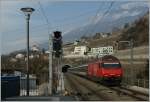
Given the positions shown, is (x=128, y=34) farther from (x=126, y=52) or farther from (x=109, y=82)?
(x=109, y=82)

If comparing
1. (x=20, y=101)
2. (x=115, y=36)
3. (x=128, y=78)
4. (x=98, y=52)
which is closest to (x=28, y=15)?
(x=20, y=101)

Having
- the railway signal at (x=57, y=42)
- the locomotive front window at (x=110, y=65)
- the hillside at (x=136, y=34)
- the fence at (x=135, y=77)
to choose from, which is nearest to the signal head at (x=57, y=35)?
the railway signal at (x=57, y=42)

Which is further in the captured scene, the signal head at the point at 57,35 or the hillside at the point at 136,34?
the hillside at the point at 136,34

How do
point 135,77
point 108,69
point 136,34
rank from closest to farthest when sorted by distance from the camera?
1. point 108,69
2. point 135,77
3. point 136,34

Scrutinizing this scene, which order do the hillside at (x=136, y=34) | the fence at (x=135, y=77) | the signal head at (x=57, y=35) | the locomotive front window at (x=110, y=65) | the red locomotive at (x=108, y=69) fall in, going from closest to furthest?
the signal head at (x=57, y=35)
the fence at (x=135, y=77)
the red locomotive at (x=108, y=69)
the locomotive front window at (x=110, y=65)
the hillside at (x=136, y=34)

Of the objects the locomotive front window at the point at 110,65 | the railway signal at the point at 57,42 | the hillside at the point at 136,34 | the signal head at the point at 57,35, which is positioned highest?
the hillside at the point at 136,34

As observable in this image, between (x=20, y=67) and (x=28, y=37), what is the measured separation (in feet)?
77.9

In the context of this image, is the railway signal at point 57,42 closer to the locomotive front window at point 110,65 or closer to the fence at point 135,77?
the fence at point 135,77

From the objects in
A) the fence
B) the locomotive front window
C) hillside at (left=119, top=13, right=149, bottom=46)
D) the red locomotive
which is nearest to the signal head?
the fence

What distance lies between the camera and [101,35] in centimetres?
5556

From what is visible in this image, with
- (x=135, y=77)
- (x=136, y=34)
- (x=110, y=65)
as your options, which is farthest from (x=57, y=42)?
(x=136, y=34)

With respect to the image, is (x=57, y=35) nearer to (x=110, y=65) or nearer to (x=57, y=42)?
(x=57, y=42)

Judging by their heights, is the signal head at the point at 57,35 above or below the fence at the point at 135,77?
above

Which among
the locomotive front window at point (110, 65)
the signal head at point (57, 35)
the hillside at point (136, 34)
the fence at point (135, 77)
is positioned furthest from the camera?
the hillside at point (136, 34)
